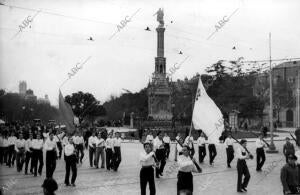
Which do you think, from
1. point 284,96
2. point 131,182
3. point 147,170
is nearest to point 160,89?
point 284,96

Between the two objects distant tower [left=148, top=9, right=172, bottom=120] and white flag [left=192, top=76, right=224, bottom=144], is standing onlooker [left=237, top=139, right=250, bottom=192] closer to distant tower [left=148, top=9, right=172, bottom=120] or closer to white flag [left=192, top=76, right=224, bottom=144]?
white flag [left=192, top=76, right=224, bottom=144]

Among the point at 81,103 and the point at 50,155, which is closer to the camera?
the point at 50,155

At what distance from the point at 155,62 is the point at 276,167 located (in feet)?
125

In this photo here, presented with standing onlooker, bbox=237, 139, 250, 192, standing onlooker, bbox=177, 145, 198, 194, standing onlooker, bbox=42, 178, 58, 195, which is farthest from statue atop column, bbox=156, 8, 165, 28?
standing onlooker, bbox=42, 178, 58, 195

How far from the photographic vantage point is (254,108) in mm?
55844

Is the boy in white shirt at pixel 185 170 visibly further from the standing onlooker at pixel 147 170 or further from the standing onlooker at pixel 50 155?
the standing onlooker at pixel 50 155

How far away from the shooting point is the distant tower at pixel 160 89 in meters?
54.2

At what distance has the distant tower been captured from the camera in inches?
2135

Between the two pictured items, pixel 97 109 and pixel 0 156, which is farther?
pixel 97 109

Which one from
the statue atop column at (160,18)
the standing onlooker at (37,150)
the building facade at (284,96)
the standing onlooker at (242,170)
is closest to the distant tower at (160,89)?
the statue atop column at (160,18)

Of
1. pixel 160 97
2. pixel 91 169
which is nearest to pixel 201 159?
pixel 91 169

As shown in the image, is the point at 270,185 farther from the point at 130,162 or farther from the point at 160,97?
the point at 160,97

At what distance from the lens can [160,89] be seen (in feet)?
181

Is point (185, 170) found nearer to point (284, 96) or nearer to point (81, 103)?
point (81, 103)
